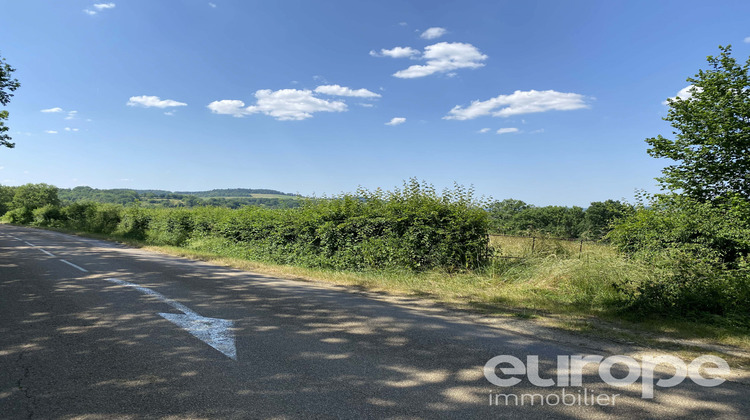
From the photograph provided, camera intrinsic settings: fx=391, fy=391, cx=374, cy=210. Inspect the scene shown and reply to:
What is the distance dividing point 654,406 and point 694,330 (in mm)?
3570

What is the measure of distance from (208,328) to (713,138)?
13.0 meters

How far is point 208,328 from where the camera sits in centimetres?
527

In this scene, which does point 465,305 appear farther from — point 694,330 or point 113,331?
point 113,331

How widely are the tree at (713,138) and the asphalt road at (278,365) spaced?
8.99 m

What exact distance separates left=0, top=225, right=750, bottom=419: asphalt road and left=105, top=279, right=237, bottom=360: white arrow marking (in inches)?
1.1

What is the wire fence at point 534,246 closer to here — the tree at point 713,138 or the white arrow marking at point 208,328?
the tree at point 713,138

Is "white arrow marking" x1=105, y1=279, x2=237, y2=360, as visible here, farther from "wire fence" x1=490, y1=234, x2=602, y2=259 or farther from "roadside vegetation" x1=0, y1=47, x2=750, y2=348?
"wire fence" x1=490, y1=234, x2=602, y2=259

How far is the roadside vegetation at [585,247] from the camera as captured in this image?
6.96 metres

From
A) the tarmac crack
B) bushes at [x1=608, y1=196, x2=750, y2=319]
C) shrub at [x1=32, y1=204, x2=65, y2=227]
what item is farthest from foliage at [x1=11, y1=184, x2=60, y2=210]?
bushes at [x1=608, y1=196, x2=750, y2=319]

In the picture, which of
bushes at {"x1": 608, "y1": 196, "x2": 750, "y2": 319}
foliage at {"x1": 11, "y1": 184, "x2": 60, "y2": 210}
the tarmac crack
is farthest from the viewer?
foliage at {"x1": 11, "y1": 184, "x2": 60, "y2": 210}

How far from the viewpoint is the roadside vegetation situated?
6961 mm

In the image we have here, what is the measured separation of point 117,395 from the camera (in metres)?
3.39

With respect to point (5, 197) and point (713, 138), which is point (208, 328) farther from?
point (5, 197)

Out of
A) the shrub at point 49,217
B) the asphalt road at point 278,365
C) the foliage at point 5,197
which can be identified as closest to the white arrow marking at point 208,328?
the asphalt road at point 278,365
